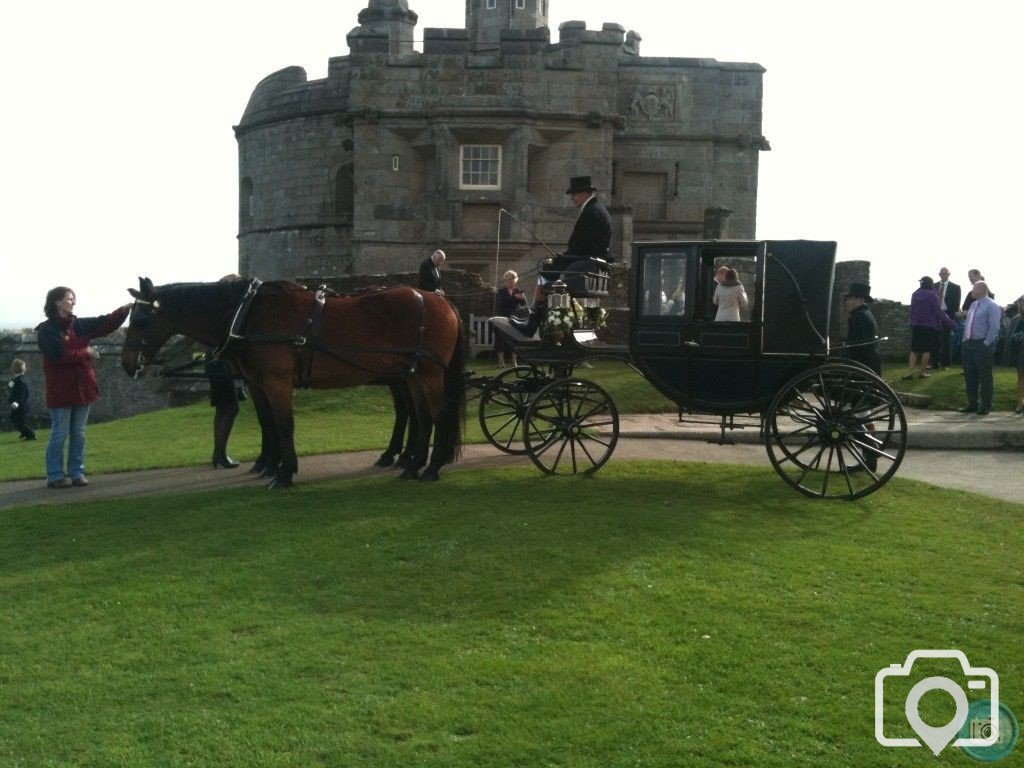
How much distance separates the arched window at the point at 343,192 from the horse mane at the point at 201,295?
86.0 feet

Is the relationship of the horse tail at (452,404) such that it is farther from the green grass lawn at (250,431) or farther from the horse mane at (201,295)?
the green grass lawn at (250,431)

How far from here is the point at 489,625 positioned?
6.48 m

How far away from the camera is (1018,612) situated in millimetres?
6668

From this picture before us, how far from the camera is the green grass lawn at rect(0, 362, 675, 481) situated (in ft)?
44.4

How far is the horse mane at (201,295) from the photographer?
418 inches

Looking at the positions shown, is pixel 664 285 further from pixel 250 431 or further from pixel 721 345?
pixel 250 431

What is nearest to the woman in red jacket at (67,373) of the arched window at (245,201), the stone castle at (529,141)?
the stone castle at (529,141)

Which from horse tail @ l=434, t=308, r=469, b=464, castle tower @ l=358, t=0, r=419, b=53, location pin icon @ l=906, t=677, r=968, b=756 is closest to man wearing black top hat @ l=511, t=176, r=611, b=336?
horse tail @ l=434, t=308, r=469, b=464

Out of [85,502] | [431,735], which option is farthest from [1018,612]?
[85,502]

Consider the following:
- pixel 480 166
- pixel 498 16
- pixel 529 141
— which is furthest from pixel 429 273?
pixel 498 16

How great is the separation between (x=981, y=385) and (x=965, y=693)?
1153 centimetres

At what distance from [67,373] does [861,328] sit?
8557 mm

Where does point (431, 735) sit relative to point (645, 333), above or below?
below

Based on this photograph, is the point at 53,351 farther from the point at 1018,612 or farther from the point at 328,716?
the point at 1018,612
